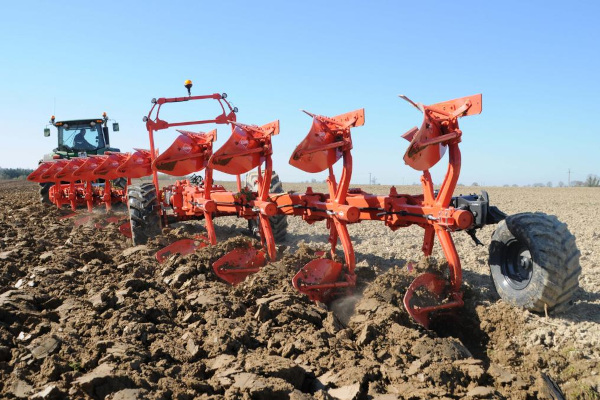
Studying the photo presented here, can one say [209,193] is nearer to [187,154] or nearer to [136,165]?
[187,154]

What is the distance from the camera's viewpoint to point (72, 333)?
381 centimetres

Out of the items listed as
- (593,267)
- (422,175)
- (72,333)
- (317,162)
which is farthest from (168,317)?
(593,267)

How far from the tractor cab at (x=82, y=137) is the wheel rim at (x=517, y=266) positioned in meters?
12.6

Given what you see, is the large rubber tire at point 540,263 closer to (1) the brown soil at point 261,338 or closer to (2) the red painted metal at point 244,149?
(1) the brown soil at point 261,338

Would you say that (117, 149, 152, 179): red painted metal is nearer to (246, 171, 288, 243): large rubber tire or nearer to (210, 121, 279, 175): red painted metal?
(246, 171, 288, 243): large rubber tire

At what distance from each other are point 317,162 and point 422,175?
115 centimetres

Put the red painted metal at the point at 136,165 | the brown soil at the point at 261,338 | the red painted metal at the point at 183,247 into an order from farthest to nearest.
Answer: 1. the red painted metal at the point at 136,165
2. the red painted metal at the point at 183,247
3. the brown soil at the point at 261,338

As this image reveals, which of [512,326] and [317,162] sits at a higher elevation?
[317,162]

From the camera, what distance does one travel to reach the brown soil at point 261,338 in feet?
10.2

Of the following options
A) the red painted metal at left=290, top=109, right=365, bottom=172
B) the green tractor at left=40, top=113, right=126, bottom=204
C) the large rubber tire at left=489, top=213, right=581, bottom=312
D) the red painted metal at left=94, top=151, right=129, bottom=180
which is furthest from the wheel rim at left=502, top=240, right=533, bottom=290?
the green tractor at left=40, top=113, right=126, bottom=204

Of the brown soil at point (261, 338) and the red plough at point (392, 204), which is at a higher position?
the red plough at point (392, 204)

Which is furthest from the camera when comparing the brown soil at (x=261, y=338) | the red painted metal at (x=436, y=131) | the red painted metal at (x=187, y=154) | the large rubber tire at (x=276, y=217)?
the large rubber tire at (x=276, y=217)

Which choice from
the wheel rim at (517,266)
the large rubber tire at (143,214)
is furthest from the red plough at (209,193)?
the wheel rim at (517,266)

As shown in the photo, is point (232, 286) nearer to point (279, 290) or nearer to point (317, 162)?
point (279, 290)
